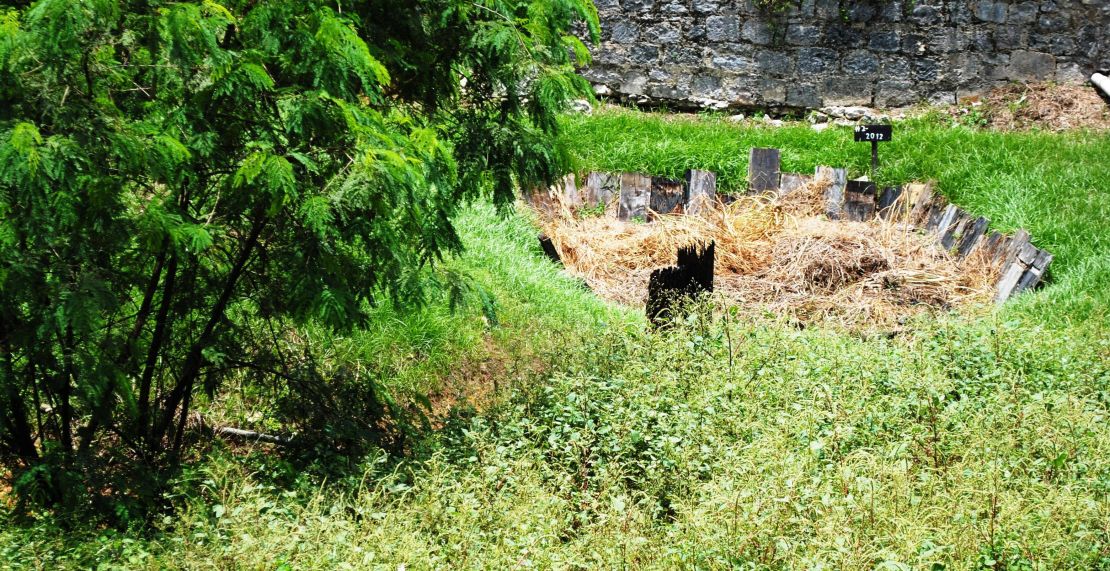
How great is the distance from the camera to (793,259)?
29.3ft

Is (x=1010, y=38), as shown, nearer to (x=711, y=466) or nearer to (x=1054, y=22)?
(x=1054, y=22)

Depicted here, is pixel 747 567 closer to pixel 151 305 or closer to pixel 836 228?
pixel 151 305

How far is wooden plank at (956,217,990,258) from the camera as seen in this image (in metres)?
8.87

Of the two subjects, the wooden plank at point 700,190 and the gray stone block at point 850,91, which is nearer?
the wooden plank at point 700,190

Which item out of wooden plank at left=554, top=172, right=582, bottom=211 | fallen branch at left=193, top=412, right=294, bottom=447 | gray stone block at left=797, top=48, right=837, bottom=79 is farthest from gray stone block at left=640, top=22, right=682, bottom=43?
fallen branch at left=193, top=412, right=294, bottom=447

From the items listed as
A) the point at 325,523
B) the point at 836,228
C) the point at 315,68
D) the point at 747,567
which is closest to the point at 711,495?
the point at 747,567

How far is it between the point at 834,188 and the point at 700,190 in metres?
1.28

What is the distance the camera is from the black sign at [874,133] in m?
9.80

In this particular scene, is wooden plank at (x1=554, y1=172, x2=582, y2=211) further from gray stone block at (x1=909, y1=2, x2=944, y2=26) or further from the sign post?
gray stone block at (x1=909, y1=2, x2=944, y2=26)

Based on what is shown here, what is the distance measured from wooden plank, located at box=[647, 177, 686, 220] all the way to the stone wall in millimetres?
2735

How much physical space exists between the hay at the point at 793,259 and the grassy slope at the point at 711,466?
1.13m

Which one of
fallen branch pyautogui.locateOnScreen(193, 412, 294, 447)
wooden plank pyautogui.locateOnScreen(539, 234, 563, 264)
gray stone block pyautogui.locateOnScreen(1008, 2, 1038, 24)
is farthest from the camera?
gray stone block pyautogui.locateOnScreen(1008, 2, 1038, 24)

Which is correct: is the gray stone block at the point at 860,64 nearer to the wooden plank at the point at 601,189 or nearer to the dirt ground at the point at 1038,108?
the dirt ground at the point at 1038,108

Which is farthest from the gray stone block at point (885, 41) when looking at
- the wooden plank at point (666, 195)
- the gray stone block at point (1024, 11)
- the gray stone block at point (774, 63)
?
the wooden plank at point (666, 195)
